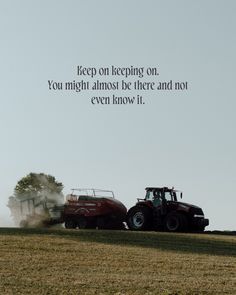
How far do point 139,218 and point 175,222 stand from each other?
1748 mm

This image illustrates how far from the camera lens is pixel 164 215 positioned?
115 feet

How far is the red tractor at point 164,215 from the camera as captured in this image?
34.7 m

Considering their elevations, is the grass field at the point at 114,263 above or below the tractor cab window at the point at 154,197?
below

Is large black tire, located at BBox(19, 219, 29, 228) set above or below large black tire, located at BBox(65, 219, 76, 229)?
above

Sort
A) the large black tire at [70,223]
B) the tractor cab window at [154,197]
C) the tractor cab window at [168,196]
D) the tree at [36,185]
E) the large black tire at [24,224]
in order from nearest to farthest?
the tractor cab window at [154,197], the tractor cab window at [168,196], the large black tire at [70,223], the large black tire at [24,224], the tree at [36,185]

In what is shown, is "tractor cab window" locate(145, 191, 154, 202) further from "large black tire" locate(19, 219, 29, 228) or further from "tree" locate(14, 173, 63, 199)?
"tree" locate(14, 173, 63, 199)

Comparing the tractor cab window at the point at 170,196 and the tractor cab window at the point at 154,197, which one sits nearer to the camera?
the tractor cab window at the point at 154,197

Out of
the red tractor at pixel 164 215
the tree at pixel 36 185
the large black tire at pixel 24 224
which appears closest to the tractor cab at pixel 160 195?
the red tractor at pixel 164 215

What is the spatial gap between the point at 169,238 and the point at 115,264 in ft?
27.2

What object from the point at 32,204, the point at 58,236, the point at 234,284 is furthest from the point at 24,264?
the point at 32,204

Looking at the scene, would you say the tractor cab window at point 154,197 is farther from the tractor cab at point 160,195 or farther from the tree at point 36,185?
the tree at point 36,185

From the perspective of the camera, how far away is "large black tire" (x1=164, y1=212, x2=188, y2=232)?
34281mm

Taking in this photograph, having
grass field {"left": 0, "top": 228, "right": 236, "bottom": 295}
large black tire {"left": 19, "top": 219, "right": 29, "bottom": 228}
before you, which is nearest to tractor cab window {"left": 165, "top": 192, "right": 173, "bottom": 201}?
grass field {"left": 0, "top": 228, "right": 236, "bottom": 295}

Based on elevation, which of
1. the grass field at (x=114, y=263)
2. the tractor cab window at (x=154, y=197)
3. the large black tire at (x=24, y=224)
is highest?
the tractor cab window at (x=154, y=197)
